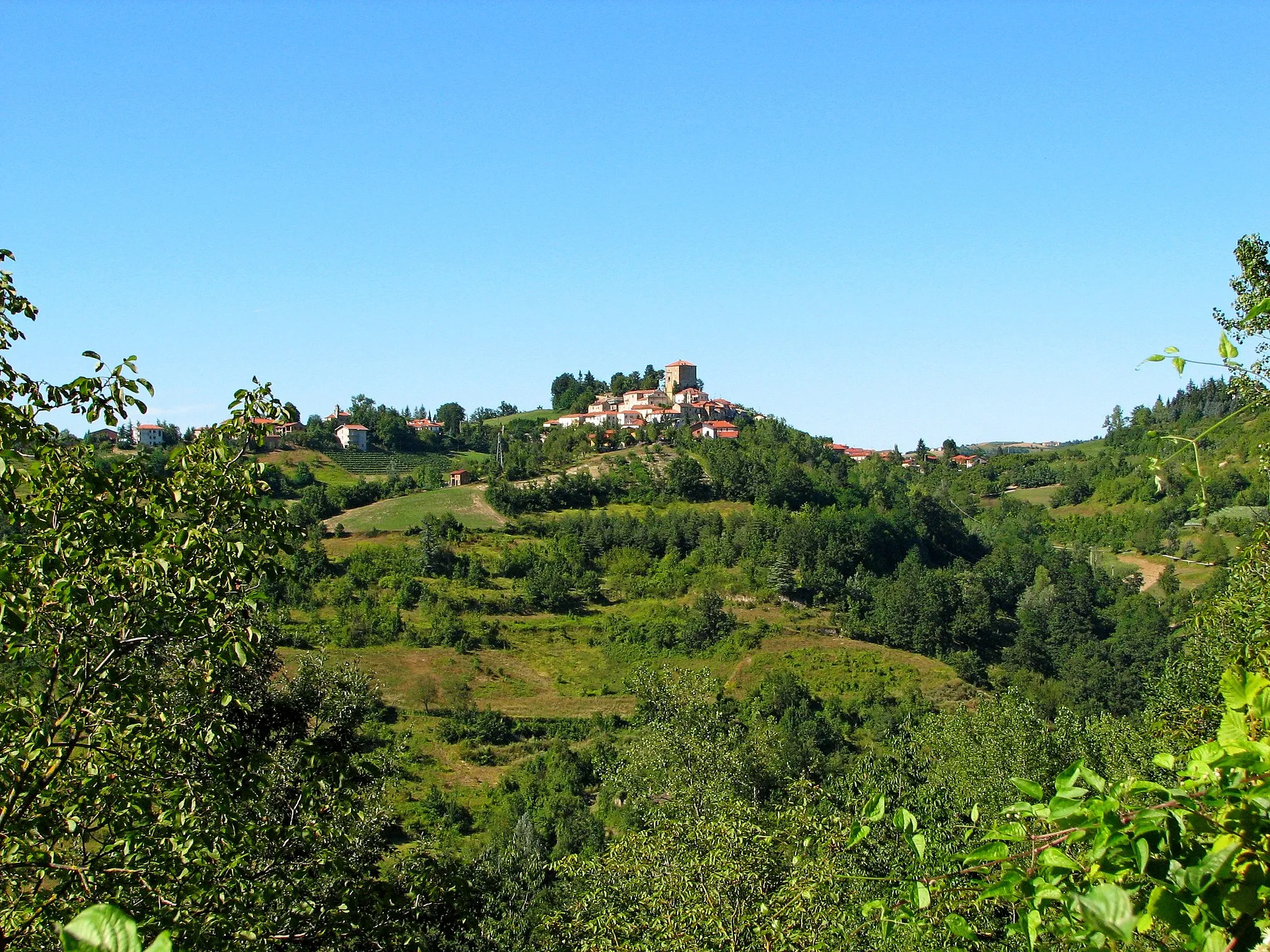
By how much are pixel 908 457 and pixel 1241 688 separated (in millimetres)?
124765

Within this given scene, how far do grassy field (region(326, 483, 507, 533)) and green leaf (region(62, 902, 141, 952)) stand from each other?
64.3 metres

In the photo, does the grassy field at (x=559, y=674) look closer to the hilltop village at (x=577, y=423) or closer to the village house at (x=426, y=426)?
the hilltop village at (x=577, y=423)

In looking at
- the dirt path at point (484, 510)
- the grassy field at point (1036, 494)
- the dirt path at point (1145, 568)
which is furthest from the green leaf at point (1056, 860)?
the grassy field at point (1036, 494)

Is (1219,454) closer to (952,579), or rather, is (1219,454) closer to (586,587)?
(952,579)

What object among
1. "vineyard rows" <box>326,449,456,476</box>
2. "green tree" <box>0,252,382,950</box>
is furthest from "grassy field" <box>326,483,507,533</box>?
"green tree" <box>0,252,382,950</box>

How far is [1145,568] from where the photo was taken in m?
72.9

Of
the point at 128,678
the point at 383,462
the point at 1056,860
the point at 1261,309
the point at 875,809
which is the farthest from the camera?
the point at 383,462

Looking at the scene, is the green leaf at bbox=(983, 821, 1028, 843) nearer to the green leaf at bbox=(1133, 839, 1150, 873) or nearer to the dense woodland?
the dense woodland

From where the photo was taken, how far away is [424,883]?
271 inches

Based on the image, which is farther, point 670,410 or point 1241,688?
point 670,410

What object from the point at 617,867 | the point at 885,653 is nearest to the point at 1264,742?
the point at 617,867

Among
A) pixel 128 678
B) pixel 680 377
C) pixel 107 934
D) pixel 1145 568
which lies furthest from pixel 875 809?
pixel 680 377

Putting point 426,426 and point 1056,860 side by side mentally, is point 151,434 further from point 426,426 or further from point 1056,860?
point 1056,860

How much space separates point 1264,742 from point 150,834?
15.5 ft
